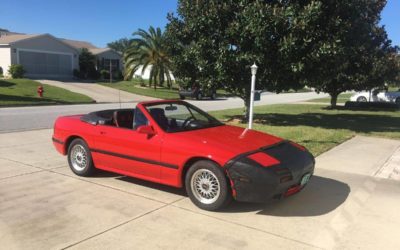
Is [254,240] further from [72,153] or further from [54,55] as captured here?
[54,55]

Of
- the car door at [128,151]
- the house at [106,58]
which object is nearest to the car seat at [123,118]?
the car door at [128,151]

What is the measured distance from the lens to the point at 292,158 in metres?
5.12

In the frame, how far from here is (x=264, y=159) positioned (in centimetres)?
482

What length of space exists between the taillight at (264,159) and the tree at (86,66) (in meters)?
44.8

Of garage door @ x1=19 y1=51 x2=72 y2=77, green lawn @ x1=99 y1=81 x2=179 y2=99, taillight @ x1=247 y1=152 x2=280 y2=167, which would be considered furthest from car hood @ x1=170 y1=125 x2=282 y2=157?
garage door @ x1=19 y1=51 x2=72 y2=77

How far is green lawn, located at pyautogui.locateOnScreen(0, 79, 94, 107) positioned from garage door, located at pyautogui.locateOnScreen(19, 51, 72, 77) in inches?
341

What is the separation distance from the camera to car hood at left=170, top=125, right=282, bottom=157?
496 centimetres

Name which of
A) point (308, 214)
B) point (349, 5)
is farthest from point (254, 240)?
point (349, 5)

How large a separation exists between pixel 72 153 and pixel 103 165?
A: 817mm

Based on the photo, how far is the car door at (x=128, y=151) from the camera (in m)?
5.45

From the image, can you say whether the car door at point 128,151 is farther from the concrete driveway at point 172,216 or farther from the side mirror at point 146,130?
the concrete driveway at point 172,216

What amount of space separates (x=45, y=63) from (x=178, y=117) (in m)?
40.7

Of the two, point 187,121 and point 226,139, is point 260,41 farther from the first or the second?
point 226,139

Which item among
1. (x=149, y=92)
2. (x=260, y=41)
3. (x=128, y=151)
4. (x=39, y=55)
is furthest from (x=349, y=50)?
(x=39, y=55)
